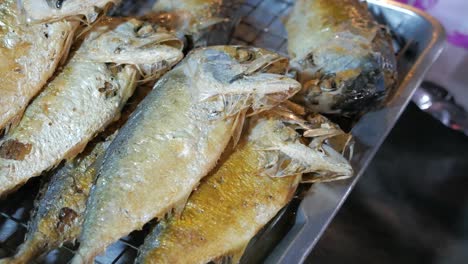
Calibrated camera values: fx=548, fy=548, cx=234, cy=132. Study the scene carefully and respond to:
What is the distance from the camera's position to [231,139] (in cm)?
152

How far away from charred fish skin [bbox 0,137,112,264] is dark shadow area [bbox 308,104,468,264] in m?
0.77

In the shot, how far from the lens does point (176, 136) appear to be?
138 cm

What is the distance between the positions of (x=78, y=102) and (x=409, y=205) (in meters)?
1.21

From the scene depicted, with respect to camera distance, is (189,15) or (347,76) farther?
(189,15)

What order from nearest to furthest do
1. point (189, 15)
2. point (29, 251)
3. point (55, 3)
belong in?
point (29, 251) → point (55, 3) → point (189, 15)

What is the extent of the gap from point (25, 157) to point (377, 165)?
1267mm

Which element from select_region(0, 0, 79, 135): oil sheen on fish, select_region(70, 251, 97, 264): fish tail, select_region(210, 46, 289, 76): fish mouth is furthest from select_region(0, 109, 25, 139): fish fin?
select_region(210, 46, 289, 76): fish mouth

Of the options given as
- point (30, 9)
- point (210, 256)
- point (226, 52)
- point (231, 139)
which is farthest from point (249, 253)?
point (30, 9)

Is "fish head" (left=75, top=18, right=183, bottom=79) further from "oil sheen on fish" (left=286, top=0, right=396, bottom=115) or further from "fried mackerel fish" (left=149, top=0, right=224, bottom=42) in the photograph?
"oil sheen on fish" (left=286, top=0, right=396, bottom=115)

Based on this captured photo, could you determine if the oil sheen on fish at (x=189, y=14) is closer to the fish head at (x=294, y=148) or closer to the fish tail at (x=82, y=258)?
the fish head at (x=294, y=148)

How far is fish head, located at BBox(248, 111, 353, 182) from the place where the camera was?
58.9 inches

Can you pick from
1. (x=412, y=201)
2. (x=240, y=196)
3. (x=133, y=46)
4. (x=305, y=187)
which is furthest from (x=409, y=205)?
→ (x=133, y=46)

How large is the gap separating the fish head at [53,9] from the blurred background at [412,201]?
3.41ft

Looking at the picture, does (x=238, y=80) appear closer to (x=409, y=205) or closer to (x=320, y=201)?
(x=320, y=201)
